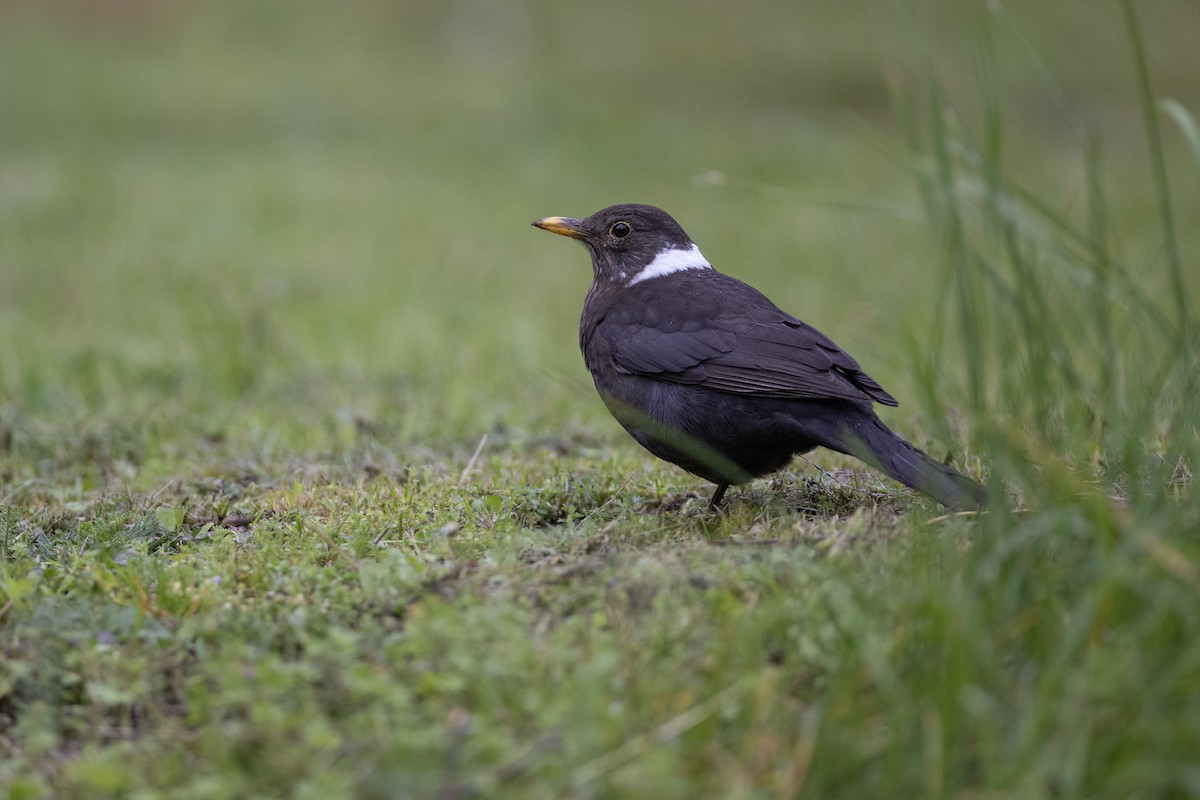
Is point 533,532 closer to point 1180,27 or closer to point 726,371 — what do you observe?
point 726,371

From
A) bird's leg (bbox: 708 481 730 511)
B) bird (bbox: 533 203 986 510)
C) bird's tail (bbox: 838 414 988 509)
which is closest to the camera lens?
bird's tail (bbox: 838 414 988 509)

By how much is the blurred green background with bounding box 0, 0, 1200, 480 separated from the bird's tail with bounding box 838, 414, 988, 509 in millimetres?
438

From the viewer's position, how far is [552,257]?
435 inches

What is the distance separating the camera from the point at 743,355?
3844mm

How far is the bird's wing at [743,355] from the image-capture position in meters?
3.68

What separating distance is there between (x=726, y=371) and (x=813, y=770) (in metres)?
1.81

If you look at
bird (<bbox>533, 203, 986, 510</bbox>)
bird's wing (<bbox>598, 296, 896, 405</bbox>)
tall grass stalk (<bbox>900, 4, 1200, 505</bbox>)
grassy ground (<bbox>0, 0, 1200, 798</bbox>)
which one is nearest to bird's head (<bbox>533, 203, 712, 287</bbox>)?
bird (<bbox>533, 203, 986, 510</bbox>)

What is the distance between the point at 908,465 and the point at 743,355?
719mm

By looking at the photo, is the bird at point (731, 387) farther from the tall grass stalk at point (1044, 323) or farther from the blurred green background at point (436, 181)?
the blurred green background at point (436, 181)

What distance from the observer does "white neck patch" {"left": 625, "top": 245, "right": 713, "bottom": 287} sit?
4.70 m

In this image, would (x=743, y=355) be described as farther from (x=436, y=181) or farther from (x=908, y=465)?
(x=436, y=181)

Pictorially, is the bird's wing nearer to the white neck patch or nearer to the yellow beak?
the white neck patch

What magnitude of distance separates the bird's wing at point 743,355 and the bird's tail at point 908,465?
0.10 metres

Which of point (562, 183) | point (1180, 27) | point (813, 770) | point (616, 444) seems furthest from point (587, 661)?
point (1180, 27)
